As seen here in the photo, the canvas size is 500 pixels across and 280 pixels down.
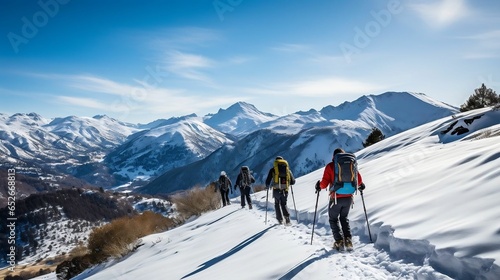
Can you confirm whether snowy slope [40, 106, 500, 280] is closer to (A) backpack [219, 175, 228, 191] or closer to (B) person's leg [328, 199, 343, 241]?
(B) person's leg [328, 199, 343, 241]

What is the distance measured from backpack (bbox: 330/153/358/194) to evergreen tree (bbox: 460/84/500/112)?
3920 centimetres

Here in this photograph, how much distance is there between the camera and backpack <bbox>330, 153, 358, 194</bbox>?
8453 millimetres

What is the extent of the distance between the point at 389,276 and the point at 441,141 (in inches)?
998

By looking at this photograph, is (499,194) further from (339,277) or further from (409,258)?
(339,277)

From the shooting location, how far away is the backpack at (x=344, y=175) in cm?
845

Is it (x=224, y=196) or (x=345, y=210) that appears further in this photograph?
(x=224, y=196)

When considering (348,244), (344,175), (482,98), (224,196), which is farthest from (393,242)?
(482,98)

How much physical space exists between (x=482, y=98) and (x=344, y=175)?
4144cm

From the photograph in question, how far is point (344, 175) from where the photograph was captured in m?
8.45

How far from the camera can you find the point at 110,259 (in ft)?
73.6

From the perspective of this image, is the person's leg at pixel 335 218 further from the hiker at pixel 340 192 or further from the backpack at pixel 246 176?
the backpack at pixel 246 176

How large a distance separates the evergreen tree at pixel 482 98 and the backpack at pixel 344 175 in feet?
129

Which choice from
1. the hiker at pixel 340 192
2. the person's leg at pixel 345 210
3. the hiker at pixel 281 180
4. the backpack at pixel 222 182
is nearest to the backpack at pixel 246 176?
the backpack at pixel 222 182

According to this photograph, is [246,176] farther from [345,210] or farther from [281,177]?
[345,210]
